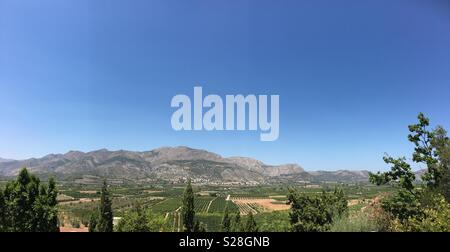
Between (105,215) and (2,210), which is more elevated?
(2,210)

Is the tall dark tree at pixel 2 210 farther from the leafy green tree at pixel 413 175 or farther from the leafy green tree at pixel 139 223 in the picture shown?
the leafy green tree at pixel 413 175

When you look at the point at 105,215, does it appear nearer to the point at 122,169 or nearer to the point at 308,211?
the point at 308,211

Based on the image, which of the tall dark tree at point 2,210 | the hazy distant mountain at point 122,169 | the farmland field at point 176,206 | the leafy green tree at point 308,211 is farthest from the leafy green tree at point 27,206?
the hazy distant mountain at point 122,169

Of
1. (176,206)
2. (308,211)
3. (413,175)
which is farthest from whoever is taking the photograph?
(176,206)

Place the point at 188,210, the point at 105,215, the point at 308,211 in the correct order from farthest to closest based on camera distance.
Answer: the point at 308,211, the point at 188,210, the point at 105,215

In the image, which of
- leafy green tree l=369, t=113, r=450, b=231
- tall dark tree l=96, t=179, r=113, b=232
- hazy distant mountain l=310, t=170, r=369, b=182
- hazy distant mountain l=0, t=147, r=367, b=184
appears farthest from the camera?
hazy distant mountain l=310, t=170, r=369, b=182

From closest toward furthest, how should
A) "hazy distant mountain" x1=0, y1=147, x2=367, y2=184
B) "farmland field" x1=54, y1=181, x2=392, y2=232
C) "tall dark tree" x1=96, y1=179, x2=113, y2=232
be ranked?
"tall dark tree" x1=96, y1=179, x2=113, y2=232 → "farmland field" x1=54, y1=181, x2=392, y2=232 → "hazy distant mountain" x1=0, y1=147, x2=367, y2=184

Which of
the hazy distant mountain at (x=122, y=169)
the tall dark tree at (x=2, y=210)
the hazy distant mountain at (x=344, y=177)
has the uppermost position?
the tall dark tree at (x=2, y=210)

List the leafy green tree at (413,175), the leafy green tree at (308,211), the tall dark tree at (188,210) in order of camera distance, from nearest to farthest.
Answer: the leafy green tree at (413,175), the tall dark tree at (188,210), the leafy green tree at (308,211)

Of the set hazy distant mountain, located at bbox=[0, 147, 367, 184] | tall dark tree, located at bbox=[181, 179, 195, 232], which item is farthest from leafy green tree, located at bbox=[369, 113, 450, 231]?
hazy distant mountain, located at bbox=[0, 147, 367, 184]

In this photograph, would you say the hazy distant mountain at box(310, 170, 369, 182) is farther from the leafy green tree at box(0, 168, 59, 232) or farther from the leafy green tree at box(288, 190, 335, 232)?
the leafy green tree at box(0, 168, 59, 232)

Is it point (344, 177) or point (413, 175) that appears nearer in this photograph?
point (413, 175)

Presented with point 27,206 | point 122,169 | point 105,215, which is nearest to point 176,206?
point 105,215
